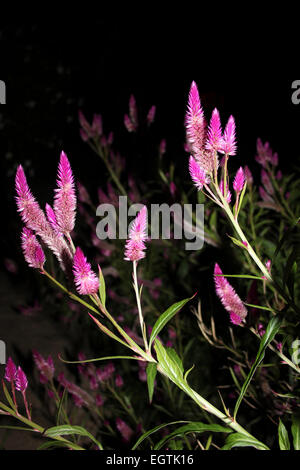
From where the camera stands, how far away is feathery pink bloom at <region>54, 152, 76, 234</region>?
0.58 metres

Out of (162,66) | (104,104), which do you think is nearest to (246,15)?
(162,66)

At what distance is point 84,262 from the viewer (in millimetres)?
573

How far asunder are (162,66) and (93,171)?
1434 millimetres

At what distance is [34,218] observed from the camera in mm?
611

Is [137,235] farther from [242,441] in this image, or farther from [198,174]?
[242,441]

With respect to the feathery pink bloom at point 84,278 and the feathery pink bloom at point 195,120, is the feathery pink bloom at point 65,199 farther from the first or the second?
the feathery pink bloom at point 195,120

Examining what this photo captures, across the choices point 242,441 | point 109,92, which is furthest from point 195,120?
point 109,92

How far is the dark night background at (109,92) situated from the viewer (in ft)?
9.91

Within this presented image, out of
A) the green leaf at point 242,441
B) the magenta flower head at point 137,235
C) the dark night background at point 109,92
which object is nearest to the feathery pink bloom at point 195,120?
the magenta flower head at point 137,235

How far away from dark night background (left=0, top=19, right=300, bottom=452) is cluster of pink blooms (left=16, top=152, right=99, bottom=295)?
1939 millimetres

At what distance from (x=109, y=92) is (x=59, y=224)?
15.5 ft

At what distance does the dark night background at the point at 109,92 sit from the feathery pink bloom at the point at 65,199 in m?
1.96

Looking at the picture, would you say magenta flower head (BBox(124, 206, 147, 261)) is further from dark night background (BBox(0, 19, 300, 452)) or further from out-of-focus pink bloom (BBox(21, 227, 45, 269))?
dark night background (BBox(0, 19, 300, 452))

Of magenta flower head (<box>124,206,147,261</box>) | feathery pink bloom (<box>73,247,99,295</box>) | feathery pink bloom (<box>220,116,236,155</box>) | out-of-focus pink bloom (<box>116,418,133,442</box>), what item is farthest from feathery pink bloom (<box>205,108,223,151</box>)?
out-of-focus pink bloom (<box>116,418,133,442</box>)
